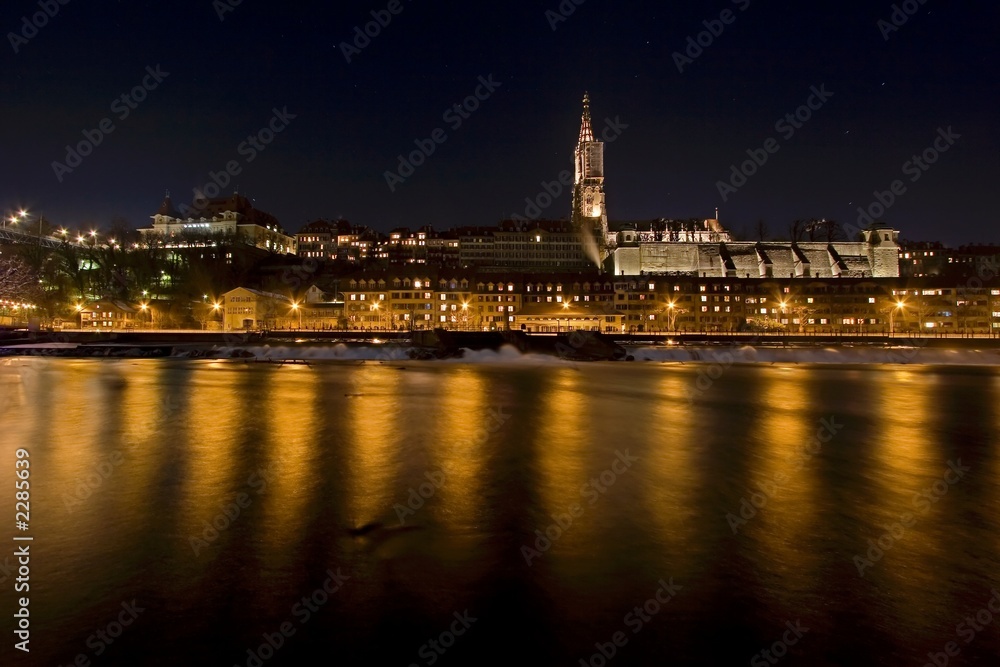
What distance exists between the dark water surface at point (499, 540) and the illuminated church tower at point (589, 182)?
12171 cm

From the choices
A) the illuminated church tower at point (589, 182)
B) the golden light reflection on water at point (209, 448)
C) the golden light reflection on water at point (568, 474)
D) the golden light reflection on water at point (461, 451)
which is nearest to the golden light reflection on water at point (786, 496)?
the golden light reflection on water at point (568, 474)

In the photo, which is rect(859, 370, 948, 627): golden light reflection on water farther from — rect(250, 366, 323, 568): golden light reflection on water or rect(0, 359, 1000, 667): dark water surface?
rect(250, 366, 323, 568): golden light reflection on water

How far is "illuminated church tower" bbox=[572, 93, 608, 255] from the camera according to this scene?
135 meters

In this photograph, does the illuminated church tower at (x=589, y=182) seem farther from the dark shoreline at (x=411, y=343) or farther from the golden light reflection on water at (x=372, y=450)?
the golden light reflection on water at (x=372, y=450)

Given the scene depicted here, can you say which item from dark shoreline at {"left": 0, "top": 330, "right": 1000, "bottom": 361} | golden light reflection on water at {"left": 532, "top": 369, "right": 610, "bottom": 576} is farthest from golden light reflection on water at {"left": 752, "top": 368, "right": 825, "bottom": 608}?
dark shoreline at {"left": 0, "top": 330, "right": 1000, "bottom": 361}

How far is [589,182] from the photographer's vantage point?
139 m

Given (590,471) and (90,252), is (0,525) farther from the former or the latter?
(90,252)

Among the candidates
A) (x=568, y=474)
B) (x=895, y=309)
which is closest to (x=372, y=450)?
(x=568, y=474)

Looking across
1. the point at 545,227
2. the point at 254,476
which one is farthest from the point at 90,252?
Result: the point at 254,476

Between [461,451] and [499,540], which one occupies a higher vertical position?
[499,540]

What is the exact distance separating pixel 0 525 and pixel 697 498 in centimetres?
903

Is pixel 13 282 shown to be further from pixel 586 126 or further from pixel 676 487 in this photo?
pixel 586 126

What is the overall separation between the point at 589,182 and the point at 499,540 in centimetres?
13833

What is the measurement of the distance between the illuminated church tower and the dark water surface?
399 ft
